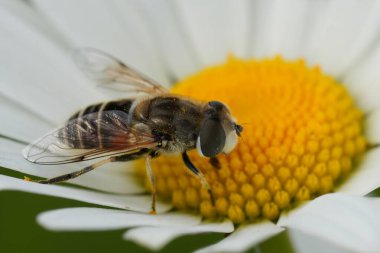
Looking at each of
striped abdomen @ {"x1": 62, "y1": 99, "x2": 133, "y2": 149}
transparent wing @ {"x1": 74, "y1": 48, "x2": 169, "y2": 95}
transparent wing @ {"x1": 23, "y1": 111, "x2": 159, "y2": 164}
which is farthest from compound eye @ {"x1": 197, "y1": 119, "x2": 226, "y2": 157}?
transparent wing @ {"x1": 74, "y1": 48, "x2": 169, "y2": 95}

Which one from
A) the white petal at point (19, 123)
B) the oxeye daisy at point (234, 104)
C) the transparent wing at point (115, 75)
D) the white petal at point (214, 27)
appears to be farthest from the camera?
the white petal at point (214, 27)

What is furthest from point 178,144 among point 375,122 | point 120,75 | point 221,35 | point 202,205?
point 221,35

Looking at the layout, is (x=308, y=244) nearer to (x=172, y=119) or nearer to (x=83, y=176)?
(x=172, y=119)

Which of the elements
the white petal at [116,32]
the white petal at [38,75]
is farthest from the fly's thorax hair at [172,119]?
the white petal at [116,32]

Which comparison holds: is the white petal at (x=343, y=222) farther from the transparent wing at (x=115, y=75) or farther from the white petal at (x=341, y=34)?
the white petal at (x=341, y=34)

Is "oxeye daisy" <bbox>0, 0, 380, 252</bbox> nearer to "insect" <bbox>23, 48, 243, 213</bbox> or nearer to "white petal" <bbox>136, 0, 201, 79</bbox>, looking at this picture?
"white petal" <bbox>136, 0, 201, 79</bbox>

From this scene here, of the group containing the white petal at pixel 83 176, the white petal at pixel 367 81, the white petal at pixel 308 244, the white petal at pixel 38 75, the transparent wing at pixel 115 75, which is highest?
the white petal at pixel 38 75

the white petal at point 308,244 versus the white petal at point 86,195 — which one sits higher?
the white petal at point 86,195
